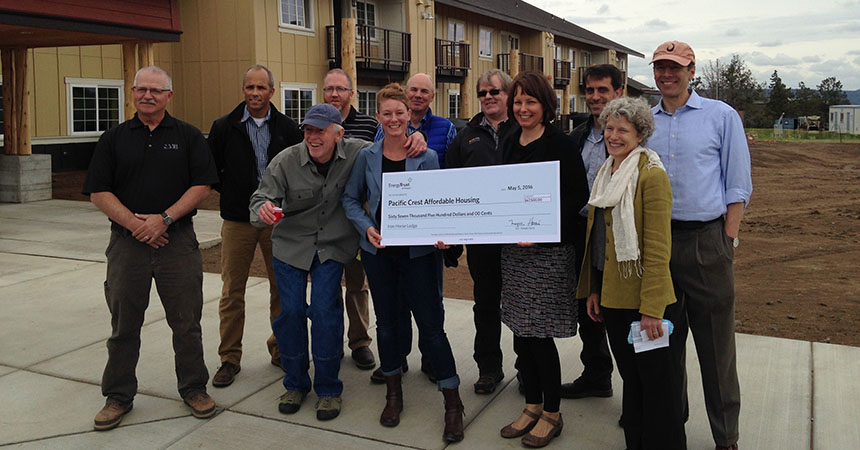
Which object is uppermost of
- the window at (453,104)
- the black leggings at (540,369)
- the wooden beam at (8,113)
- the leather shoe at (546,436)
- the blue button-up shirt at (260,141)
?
the window at (453,104)

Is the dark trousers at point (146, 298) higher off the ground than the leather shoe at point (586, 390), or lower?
higher

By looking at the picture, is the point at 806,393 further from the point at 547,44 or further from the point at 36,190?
the point at 547,44

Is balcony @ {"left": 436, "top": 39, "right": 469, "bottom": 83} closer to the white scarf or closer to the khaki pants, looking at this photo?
the khaki pants

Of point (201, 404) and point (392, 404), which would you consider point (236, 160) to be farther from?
point (392, 404)

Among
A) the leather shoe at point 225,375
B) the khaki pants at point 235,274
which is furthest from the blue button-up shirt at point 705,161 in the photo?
the leather shoe at point 225,375

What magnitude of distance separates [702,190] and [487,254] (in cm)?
148

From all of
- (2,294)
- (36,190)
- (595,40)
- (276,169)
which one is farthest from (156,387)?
(595,40)

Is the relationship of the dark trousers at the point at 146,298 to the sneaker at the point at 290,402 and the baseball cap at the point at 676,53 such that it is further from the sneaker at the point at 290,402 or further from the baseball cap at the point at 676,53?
the baseball cap at the point at 676,53

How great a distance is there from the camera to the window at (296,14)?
1966cm

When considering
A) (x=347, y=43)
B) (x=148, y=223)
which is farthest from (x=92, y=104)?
(x=148, y=223)

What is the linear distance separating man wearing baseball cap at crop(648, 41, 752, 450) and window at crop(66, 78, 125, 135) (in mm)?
16658

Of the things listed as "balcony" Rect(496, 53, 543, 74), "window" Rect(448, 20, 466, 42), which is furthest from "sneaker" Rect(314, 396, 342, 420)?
"balcony" Rect(496, 53, 543, 74)

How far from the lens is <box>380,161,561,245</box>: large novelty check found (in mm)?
3607

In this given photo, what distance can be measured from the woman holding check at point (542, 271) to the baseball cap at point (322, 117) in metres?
1.06
